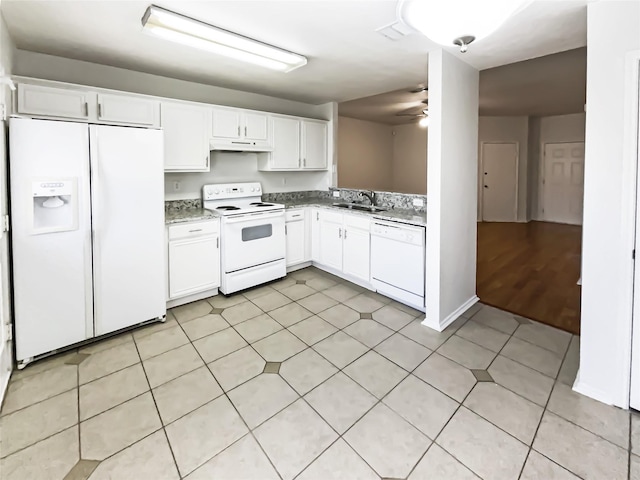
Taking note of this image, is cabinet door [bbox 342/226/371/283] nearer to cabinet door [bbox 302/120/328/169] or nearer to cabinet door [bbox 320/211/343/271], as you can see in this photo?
cabinet door [bbox 320/211/343/271]

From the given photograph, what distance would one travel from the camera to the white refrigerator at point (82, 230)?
2.20m

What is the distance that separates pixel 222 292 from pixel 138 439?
1.94 meters

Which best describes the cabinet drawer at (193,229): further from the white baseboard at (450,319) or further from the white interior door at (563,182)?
the white interior door at (563,182)

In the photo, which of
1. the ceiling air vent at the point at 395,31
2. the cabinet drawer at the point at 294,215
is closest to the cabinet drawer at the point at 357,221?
the cabinet drawer at the point at 294,215

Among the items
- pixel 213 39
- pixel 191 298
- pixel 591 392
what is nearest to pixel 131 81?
pixel 213 39

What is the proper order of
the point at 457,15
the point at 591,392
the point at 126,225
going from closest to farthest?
the point at 457,15 < the point at 591,392 < the point at 126,225

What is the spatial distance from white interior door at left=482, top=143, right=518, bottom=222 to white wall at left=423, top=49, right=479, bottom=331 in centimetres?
520

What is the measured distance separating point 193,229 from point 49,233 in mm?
1160

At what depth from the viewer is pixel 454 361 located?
7.84 feet

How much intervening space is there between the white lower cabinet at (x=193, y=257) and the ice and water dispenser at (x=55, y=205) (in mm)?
832

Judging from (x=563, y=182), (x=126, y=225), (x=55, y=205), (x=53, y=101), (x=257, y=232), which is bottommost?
(x=257, y=232)

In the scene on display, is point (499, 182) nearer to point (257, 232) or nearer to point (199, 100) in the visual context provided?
point (257, 232)

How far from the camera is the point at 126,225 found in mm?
2635

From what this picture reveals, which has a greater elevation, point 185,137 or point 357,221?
point 185,137
